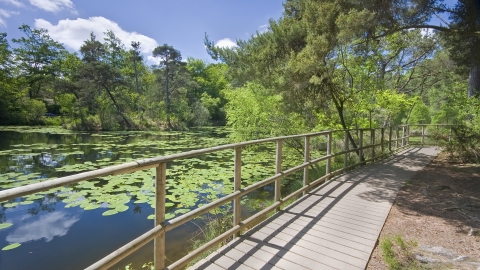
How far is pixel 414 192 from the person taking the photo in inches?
186

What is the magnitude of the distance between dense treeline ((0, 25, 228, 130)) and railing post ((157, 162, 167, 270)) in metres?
23.3

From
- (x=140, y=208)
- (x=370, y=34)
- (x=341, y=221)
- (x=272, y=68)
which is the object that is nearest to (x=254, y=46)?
(x=272, y=68)

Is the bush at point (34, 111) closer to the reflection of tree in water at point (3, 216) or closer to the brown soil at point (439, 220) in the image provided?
the reflection of tree in water at point (3, 216)

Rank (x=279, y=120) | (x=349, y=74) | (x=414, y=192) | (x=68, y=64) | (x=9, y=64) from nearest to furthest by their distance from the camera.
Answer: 1. (x=414, y=192)
2. (x=349, y=74)
3. (x=279, y=120)
4. (x=9, y=64)
5. (x=68, y=64)

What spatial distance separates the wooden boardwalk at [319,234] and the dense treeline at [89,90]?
70.6 feet

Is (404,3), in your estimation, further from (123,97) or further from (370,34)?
(123,97)

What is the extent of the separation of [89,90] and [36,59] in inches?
545

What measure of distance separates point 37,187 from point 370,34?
6.53 metres

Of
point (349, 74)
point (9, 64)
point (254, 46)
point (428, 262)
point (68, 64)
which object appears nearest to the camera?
point (428, 262)

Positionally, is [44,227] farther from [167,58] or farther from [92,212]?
[167,58]

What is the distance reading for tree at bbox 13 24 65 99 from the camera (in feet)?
106

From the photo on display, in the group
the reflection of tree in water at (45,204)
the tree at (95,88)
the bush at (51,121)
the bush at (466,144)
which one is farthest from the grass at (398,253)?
the bush at (51,121)

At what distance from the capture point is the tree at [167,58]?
103ft

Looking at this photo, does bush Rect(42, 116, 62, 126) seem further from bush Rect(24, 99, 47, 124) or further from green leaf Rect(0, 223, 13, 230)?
green leaf Rect(0, 223, 13, 230)
